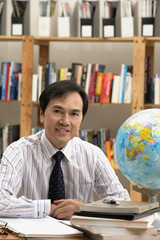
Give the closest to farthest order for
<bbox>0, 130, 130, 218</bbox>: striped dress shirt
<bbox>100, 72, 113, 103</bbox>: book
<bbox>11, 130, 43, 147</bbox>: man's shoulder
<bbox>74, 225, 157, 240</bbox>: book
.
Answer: <bbox>74, 225, 157, 240</bbox>: book
<bbox>0, 130, 130, 218</bbox>: striped dress shirt
<bbox>11, 130, 43, 147</bbox>: man's shoulder
<bbox>100, 72, 113, 103</bbox>: book

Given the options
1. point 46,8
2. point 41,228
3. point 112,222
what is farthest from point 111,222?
point 46,8

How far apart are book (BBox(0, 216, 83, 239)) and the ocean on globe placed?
0.34 meters

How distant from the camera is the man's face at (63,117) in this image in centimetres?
247

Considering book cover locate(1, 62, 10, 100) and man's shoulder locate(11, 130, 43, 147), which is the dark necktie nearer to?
man's shoulder locate(11, 130, 43, 147)

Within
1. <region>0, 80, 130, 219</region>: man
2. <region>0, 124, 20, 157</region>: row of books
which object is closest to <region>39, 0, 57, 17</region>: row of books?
<region>0, 124, 20, 157</region>: row of books

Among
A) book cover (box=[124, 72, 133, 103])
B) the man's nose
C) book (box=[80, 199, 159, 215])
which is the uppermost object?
book cover (box=[124, 72, 133, 103])

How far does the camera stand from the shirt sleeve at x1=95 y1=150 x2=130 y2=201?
2.54 meters

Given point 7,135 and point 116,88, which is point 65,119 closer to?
point 116,88

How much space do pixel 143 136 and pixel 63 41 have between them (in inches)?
123

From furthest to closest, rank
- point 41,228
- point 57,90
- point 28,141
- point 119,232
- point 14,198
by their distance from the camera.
Result: point 28,141 → point 57,90 → point 14,198 → point 41,228 → point 119,232

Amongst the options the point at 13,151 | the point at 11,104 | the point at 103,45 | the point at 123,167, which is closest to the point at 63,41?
the point at 103,45

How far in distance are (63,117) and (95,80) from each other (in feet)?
6.75

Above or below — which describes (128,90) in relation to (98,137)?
above

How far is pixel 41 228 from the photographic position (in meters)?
1.85
